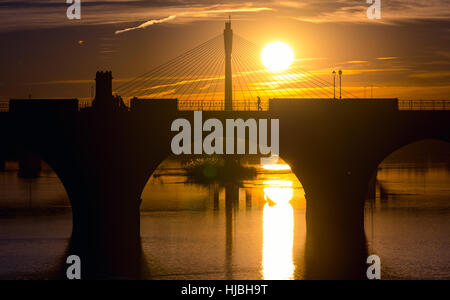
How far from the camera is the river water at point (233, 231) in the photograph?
4384 cm

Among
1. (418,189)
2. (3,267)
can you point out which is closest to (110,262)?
(3,267)

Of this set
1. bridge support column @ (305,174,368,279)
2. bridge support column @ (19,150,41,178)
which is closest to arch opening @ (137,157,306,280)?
bridge support column @ (305,174,368,279)

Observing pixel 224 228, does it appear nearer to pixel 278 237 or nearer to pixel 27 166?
pixel 278 237

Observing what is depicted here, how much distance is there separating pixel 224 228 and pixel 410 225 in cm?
1612

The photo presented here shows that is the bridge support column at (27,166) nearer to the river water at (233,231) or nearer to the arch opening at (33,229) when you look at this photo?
the arch opening at (33,229)

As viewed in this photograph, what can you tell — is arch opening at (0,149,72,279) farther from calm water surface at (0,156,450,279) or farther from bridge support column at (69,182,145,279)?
bridge support column at (69,182,145,279)

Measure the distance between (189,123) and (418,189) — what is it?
53614 millimetres

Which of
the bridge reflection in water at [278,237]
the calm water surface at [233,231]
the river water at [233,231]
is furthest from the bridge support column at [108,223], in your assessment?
the bridge reflection in water at [278,237]

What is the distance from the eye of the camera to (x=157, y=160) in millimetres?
49438

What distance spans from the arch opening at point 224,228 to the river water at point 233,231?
73 millimetres

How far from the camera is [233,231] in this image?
5741 centimetres

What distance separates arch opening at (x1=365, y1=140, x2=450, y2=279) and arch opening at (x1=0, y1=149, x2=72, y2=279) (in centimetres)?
2159

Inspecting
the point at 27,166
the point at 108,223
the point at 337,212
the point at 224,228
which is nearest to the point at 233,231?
the point at 224,228

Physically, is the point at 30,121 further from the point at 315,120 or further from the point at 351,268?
the point at 351,268
